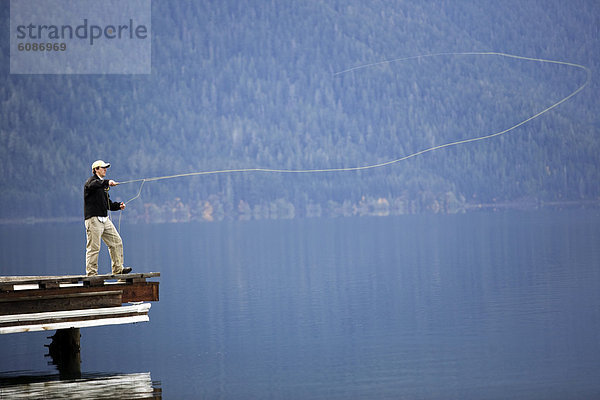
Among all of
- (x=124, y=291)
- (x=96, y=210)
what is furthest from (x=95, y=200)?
(x=124, y=291)

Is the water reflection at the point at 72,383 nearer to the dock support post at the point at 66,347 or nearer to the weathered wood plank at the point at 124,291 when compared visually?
the dock support post at the point at 66,347

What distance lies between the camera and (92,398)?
16.3 meters

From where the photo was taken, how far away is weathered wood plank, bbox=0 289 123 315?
57.1 feet

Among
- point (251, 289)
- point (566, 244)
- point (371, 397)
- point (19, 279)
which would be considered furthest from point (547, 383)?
point (566, 244)

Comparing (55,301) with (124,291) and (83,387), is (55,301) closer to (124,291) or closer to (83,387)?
(124,291)

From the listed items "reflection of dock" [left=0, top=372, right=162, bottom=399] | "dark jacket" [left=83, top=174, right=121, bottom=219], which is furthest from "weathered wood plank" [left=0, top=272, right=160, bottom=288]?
"reflection of dock" [left=0, top=372, right=162, bottom=399]

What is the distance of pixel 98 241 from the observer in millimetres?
18484

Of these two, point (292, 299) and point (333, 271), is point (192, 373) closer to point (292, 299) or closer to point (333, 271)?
point (292, 299)

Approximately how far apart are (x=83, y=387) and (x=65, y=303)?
5.01 feet

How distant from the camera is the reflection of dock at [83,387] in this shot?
1658 centimetres

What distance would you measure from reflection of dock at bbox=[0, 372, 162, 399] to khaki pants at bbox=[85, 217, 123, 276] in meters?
1.98

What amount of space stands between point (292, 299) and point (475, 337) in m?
9.91

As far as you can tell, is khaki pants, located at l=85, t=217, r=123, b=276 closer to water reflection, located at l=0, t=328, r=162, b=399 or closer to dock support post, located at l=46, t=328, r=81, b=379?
water reflection, located at l=0, t=328, r=162, b=399

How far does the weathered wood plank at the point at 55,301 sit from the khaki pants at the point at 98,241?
64 cm
